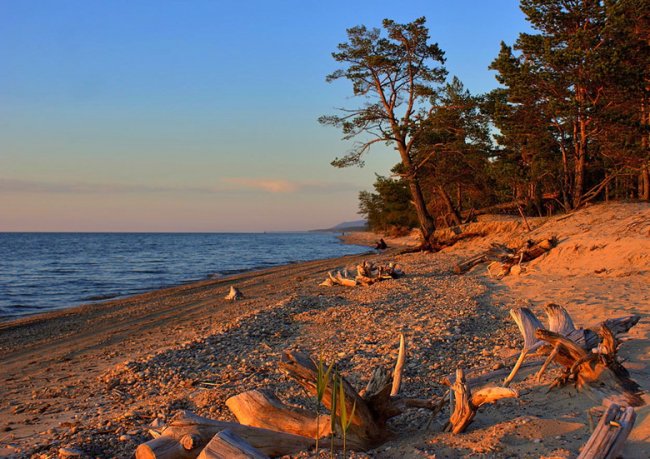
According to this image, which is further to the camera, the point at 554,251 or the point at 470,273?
the point at 470,273

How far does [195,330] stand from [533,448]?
7.55 meters

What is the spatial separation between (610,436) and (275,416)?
2142 millimetres

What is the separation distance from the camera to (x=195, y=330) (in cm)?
934

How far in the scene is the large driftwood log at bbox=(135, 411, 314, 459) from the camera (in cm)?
301

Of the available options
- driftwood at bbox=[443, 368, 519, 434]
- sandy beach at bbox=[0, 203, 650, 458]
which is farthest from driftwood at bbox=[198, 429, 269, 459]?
driftwood at bbox=[443, 368, 519, 434]

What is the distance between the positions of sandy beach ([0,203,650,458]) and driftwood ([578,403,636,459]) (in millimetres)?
227

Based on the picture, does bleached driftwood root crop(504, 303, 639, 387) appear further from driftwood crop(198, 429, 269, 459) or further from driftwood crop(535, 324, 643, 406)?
driftwood crop(198, 429, 269, 459)

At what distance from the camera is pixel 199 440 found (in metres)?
3.07

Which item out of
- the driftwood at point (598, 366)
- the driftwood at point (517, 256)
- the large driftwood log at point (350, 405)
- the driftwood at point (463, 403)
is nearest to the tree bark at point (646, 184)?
the driftwood at point (517, 256)

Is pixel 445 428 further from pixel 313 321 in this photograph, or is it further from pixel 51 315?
pixel 51 315

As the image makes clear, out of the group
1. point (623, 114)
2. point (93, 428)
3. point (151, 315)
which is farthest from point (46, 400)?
point (623, 114)

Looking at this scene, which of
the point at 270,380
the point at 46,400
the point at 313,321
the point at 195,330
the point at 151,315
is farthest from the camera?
the point at 151,315

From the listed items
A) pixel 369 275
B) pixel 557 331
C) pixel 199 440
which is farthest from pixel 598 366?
pixel 369 275

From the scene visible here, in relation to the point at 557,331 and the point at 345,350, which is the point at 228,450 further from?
the point at 345,350
